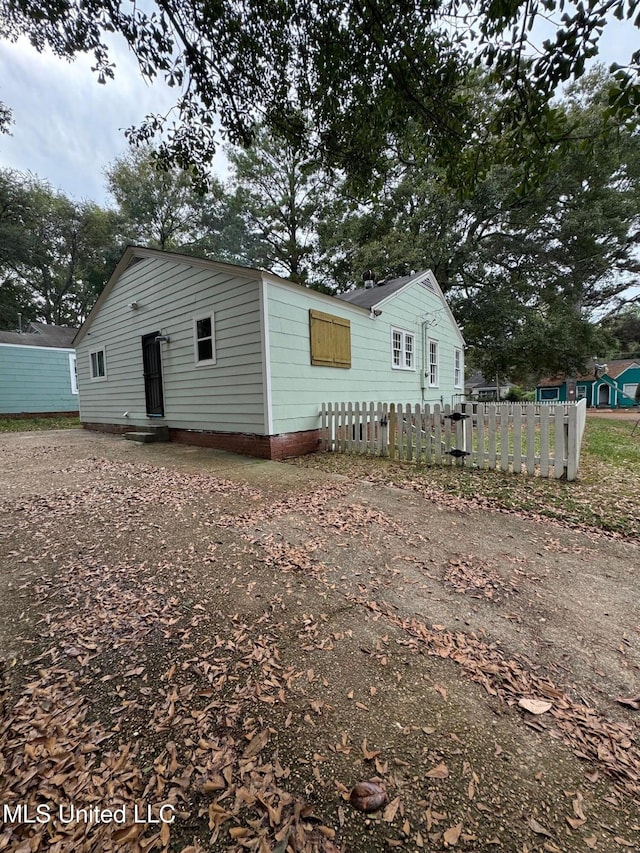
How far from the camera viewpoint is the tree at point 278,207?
68.4 ft

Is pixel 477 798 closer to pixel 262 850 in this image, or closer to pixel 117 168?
pixel 262 850

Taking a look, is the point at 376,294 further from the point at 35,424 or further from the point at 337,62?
the point at 35,424

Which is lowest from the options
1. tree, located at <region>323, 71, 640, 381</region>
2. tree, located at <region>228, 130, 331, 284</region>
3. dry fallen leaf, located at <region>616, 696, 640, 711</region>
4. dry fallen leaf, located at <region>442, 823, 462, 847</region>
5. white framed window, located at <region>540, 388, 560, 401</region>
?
dry fallen leaf, located at <region>616, 696, 640, 711</region>

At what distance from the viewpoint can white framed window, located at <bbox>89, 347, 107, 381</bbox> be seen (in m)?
11.6

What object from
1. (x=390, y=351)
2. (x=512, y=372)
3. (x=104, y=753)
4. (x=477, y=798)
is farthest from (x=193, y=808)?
(x=512, y=372)

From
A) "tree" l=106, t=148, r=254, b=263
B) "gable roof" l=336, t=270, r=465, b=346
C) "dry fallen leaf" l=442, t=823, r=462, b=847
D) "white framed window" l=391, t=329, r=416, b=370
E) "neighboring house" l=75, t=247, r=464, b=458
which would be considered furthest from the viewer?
"tree" l=106, t=148, r=254, b=263

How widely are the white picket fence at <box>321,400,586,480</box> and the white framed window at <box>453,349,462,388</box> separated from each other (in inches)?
365

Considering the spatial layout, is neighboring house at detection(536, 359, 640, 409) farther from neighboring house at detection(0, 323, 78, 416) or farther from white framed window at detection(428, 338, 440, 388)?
neighboring house at detection(0, 323, 78, 416)

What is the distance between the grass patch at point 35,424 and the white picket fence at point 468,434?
11.9m

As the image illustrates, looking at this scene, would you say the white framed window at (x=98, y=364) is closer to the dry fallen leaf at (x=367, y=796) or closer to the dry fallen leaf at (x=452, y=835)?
the dry fallen leaf at (x=367, y=796)

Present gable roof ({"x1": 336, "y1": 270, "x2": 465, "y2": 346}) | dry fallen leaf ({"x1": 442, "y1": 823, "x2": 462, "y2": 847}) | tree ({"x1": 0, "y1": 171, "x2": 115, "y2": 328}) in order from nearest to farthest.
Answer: dry fallen leaf ({"x1": 442, "y1": 823, "x2": 462, "y2": 847})
gable roof ({"x1": 336, "y1": 270, "x2": 465, "y2": 346})
tree ({"x1": 0, "y1": 171, "x2": 115, "y2": 328})

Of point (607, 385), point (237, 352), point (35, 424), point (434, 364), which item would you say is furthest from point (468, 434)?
point (607, 385)

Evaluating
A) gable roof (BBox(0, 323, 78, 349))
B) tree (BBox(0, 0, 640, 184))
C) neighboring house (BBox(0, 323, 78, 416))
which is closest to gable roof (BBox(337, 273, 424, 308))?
tree (BBox(0, 0, 640, 184))

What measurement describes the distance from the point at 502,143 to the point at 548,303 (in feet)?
60.1
